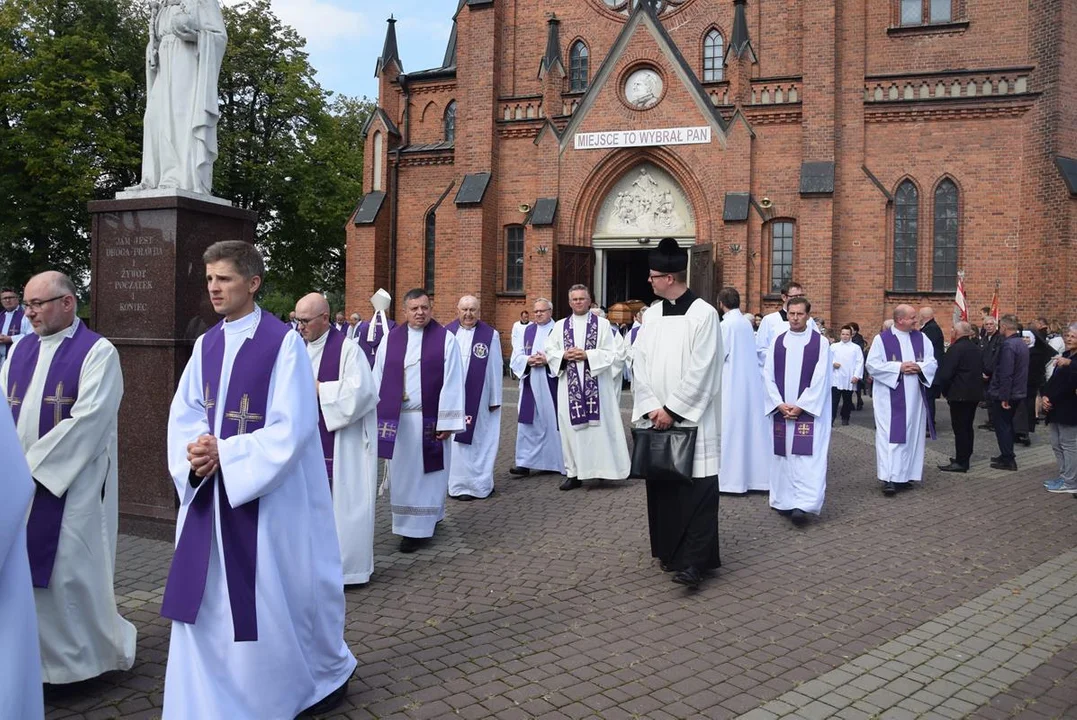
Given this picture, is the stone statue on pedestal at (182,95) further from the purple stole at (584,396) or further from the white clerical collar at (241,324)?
the purple stole at (584,396)

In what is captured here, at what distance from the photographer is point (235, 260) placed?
143 inches

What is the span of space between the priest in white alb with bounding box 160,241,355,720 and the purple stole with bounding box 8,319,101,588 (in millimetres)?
841

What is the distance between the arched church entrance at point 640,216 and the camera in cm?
2305

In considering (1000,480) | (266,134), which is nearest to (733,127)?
(1000,480)

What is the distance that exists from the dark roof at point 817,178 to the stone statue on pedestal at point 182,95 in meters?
16.3

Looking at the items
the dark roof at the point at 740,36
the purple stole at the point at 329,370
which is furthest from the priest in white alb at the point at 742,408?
the dark roof at the point at 740,36

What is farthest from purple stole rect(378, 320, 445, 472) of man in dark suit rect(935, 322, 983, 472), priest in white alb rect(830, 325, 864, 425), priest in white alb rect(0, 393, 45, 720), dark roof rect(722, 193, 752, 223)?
dark roof rect(722, 193, 752, 223)

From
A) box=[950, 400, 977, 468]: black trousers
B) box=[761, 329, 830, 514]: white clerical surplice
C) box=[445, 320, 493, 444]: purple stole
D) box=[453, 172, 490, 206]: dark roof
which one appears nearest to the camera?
box=[761, 329, 830, 514]: white clerical surplice

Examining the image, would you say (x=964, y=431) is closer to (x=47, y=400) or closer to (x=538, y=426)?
(x=538, y=426)

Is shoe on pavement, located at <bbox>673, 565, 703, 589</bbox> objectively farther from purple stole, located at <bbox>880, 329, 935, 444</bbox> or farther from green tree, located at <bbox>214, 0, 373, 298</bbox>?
green tree, located at <bbox>214, 0, 373, 298</bbox>

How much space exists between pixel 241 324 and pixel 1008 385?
33.7ft

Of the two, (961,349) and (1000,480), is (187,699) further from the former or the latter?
(961,349)

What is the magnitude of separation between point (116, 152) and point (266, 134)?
6.21 m

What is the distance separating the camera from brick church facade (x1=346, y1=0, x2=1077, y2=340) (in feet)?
66.1
